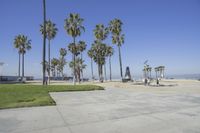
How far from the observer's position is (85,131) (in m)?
5.77

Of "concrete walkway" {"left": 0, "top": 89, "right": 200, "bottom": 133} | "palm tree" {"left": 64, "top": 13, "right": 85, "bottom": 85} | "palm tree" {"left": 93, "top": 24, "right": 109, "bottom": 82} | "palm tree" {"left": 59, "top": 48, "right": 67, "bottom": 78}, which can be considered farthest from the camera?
"palm tree" {"left": 59, "top": 48, "right": 67, "bottom": 78}

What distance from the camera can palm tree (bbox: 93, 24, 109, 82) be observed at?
54.7m

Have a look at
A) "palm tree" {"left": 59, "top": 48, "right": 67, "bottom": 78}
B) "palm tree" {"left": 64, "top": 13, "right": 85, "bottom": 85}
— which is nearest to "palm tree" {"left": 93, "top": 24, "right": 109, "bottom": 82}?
"palm tree" {"left": 64, "top": 13, "right": 85, "bottom": 85}

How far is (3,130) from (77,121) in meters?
2.27

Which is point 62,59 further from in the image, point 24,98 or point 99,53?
point 24,98

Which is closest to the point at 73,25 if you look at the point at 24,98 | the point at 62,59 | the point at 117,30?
the point at 117,30

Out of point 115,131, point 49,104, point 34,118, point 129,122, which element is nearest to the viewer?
point 115,131

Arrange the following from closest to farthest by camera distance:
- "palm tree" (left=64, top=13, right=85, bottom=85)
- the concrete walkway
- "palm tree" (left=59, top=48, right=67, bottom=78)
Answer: the concrete walkway → "palm tree" (left=64, top=13, right=85, bottom=85) → "palm tree" (left=59, top=48, right=67, bottom=78)

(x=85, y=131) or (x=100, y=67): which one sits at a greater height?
(x=100, y=67)

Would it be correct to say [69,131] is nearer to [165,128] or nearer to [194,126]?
[165,128]

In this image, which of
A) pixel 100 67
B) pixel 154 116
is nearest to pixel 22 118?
pixel 154 116

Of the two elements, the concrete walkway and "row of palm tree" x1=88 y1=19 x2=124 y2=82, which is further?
"row of palm tree" x1=88 y1=19 x2=124 y2=82

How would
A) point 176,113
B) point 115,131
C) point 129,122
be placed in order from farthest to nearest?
point 176,113
point 129,122
point 115,131

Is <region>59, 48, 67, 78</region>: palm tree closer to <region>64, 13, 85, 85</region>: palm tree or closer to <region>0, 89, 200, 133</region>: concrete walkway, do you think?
<region>64, 13, 85, 85</region>: palm tree
